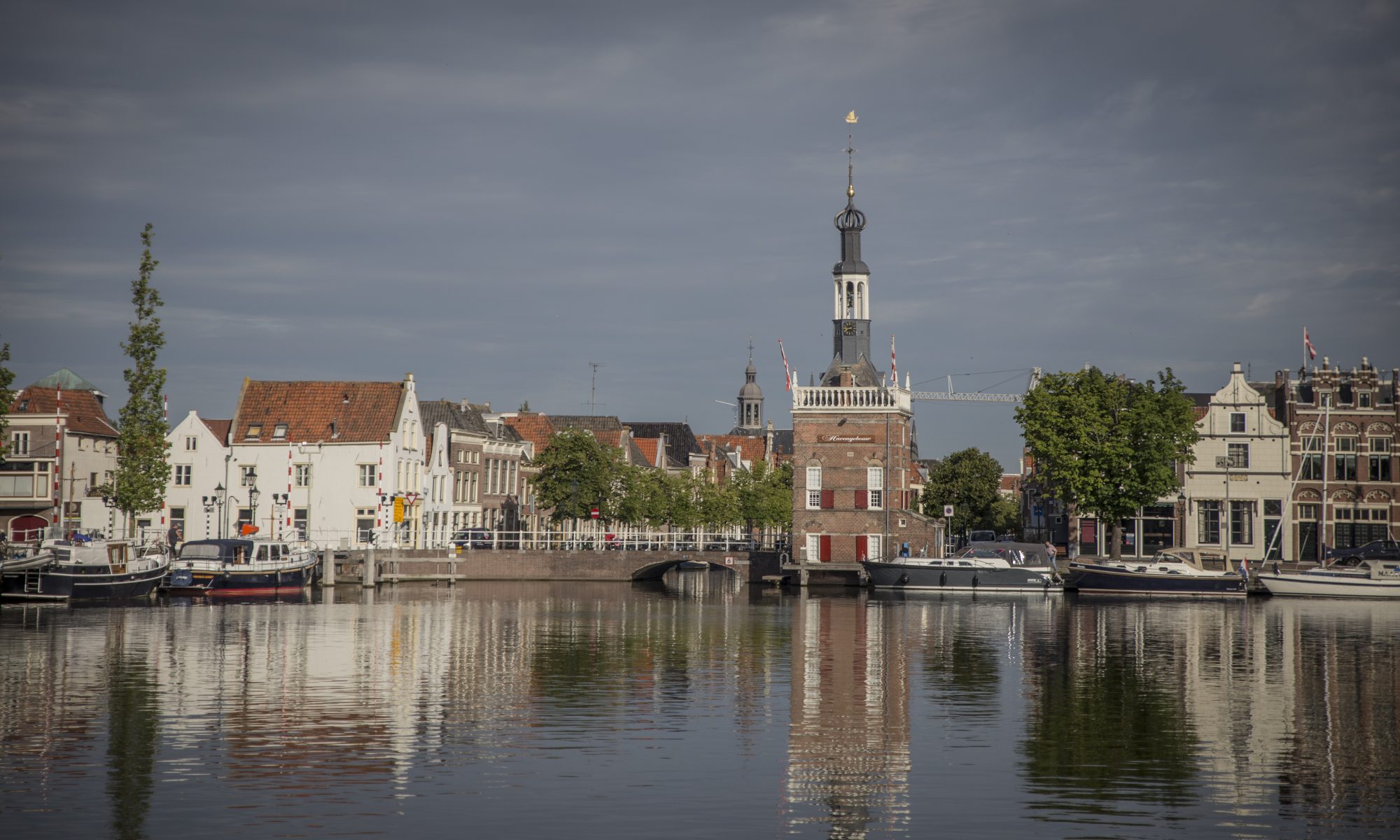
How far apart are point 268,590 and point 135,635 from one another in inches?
959

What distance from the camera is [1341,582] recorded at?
2825 inches

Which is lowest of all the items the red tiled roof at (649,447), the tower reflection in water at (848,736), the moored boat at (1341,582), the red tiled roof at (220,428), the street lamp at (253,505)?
the tower reflection in water at (848,736)

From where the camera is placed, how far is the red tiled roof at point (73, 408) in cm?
8125

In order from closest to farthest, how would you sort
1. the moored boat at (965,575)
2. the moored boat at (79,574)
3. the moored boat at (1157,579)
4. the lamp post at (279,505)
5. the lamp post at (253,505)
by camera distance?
the moored boat at (79,574), the moored boat at (1157,579), the moored boat at (965,575), the lamp post at (253,505), the lamp post at (279,505)

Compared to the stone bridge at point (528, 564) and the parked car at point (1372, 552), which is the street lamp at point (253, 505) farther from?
the parked car at point (1372, 552)

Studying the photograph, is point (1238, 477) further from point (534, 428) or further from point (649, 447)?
point (649, 447)

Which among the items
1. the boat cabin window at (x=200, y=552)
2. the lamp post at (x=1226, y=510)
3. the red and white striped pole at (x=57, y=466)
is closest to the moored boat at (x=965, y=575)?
the lamp post at (x=1226, y=510)

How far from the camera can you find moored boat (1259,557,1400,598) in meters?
71.2

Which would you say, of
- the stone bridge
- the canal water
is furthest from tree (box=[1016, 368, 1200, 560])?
the canal water

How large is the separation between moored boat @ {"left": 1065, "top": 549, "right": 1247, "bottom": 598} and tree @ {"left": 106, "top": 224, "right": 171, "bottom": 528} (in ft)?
164

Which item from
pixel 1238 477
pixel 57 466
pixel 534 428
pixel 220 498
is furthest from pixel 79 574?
pixel 1238 477

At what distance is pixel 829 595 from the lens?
250 ft

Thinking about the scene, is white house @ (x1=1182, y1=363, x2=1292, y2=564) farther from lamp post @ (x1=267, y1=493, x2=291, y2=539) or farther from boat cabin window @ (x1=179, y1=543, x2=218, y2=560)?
boat cabin window @ (x1=179, y1=543, x2=218, y2=560)

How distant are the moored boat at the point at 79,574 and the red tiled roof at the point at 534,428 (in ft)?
167
